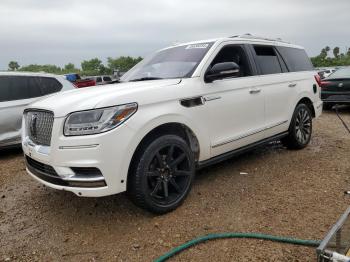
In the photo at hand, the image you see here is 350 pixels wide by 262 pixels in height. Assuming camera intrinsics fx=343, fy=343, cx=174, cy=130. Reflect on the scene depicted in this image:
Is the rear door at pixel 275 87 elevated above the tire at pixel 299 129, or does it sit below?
above

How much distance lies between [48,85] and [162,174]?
4181 mm

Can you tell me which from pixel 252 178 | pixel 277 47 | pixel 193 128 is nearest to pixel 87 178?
pixel 193 128

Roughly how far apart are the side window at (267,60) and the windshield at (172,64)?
3.26ft

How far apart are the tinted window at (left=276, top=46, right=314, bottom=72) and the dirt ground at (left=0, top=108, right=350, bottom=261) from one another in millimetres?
1683

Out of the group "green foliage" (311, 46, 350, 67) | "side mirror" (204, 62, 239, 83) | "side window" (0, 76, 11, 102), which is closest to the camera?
"side mirror" (204, 62, 239, 83)

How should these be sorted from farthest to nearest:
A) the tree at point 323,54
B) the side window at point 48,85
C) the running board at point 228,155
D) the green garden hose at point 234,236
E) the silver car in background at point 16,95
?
the tree at point 323,54 → the side window at point 48,85 → the silver car in background at point 16,95 → the running board at point 228,155 → the green garden hose at point 234,236

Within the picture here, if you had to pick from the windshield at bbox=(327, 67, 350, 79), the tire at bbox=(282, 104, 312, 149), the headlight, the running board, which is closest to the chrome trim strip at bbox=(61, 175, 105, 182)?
the headlight

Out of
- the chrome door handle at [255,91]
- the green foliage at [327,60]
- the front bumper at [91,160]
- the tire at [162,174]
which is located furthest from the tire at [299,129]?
the green foliage at [327,60]

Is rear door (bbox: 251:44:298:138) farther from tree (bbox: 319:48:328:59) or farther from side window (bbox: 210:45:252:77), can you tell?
tree (bbox: 319:48:328:59)

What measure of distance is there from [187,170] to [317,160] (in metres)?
2.58

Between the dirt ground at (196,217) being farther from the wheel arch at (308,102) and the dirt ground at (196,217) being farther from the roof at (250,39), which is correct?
the roof at (250,39)

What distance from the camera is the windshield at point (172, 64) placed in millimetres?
4000

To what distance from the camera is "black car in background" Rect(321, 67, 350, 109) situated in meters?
9.81

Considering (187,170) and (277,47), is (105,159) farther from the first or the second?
(277,47)
